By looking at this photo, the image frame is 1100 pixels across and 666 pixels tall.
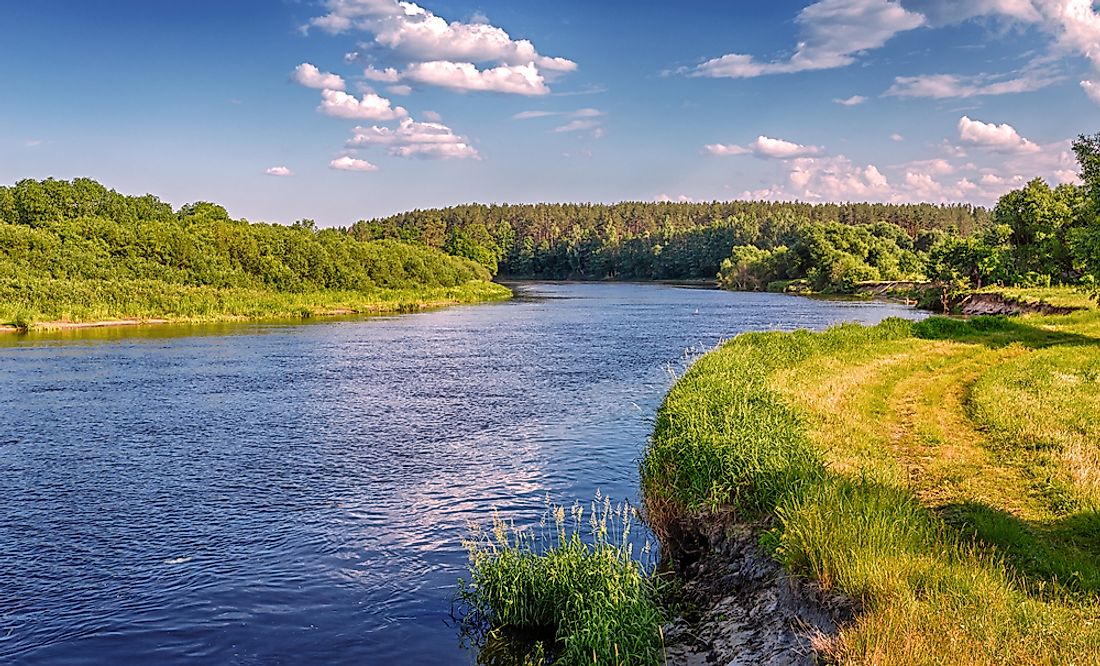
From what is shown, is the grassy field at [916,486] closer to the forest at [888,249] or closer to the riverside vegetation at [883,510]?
the riverside vegetation at [883,510]

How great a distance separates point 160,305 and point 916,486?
64513 millimetres

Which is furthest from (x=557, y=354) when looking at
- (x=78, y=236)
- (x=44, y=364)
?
(x=78, y=236)

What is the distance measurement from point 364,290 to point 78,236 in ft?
94.8

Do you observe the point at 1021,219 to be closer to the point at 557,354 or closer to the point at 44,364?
the point at 557,354

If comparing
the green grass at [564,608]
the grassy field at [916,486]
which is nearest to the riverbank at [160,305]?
the grassy field at [916,486]

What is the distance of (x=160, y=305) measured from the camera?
6581 cm

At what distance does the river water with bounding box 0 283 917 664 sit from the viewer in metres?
11.4

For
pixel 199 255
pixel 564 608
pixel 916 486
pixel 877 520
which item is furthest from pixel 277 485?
pixel 199 255

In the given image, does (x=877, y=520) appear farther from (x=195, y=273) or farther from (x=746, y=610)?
(x=195, y=273)

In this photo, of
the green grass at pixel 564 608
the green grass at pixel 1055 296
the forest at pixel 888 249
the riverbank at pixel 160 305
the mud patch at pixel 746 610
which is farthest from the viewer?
the riverbank at pixel 160 305

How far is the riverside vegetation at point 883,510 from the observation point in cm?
736

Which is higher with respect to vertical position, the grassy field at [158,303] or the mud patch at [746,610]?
the grassy field at [158,303]

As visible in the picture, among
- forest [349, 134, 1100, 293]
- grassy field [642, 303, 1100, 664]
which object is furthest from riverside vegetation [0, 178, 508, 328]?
grassy field [642, 303, 1100, 664]

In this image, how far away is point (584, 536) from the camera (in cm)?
1397
